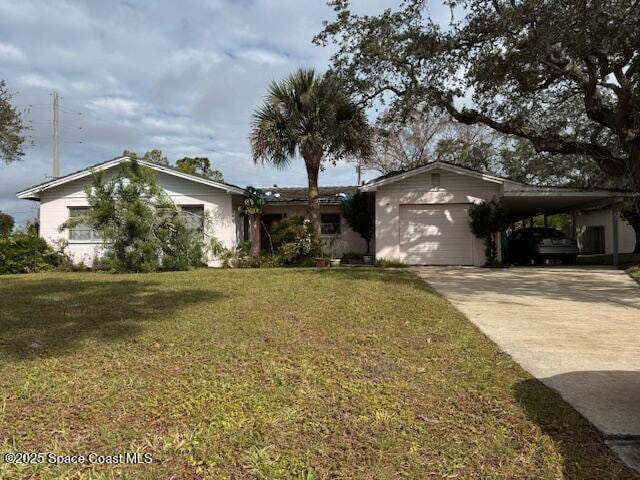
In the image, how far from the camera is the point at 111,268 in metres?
14.7

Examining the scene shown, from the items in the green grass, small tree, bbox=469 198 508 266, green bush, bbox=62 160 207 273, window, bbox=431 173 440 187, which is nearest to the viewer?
the green grass

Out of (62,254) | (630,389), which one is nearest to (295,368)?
(630,389)

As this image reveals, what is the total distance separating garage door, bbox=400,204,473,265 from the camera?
1703cm

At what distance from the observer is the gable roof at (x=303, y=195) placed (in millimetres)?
20453

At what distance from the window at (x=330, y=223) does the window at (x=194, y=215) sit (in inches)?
213

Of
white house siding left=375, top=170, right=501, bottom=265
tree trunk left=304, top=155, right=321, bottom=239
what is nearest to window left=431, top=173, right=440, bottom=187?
white house siding left=375, top=170, right=501, bottom=265

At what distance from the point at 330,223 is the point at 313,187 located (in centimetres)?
423

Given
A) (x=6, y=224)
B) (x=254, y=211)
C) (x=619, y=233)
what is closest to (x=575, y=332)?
(x=254, y=211)

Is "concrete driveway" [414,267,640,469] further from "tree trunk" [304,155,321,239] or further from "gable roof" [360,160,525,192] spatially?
"tree trunk" [304,155,321,239]

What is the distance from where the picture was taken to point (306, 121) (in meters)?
16.7

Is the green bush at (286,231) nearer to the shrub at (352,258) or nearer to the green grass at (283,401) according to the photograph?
the shrub at (352,258)

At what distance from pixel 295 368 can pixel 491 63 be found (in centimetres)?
1242

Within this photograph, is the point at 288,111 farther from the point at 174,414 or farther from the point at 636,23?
the point at 174,414

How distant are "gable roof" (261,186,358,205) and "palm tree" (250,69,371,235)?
11.4 ft
